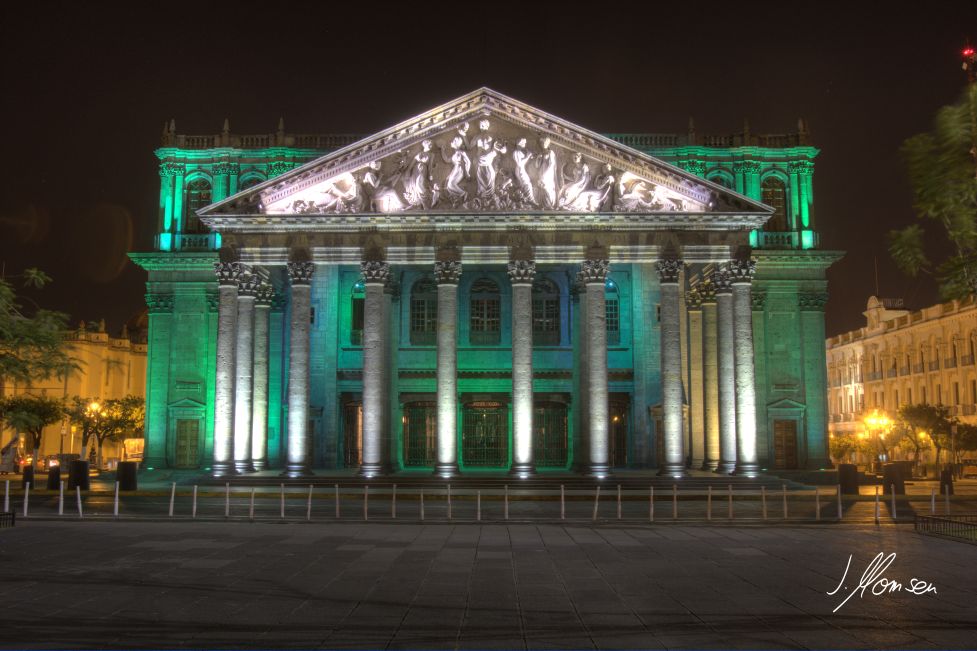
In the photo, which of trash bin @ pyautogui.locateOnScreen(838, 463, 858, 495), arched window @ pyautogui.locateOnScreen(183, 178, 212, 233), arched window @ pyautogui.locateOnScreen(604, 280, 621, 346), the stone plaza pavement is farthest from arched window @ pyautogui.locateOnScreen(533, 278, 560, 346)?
the stone plaza pavement

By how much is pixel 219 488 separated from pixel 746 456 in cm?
2160

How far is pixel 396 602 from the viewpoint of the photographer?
43.4 ft

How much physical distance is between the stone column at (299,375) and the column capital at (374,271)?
7.94 feet

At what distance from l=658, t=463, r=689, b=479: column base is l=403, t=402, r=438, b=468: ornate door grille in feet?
45.8

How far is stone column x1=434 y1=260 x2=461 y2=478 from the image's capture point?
3897 centimetres

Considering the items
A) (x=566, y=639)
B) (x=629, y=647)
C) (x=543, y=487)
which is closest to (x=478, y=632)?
(x=566, y=639)

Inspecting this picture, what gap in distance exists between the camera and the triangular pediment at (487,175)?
40406 millimetres

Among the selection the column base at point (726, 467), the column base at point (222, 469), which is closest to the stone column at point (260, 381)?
the column base at point (222, 469)

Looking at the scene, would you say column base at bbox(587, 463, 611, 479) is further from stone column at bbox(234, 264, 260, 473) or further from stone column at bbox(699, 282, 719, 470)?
stone column at bbox(234, 264, 260, 473)

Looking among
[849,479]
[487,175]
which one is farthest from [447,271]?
[849,479]

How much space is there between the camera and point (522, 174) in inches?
1598

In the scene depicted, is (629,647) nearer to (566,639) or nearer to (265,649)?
(566,639)
